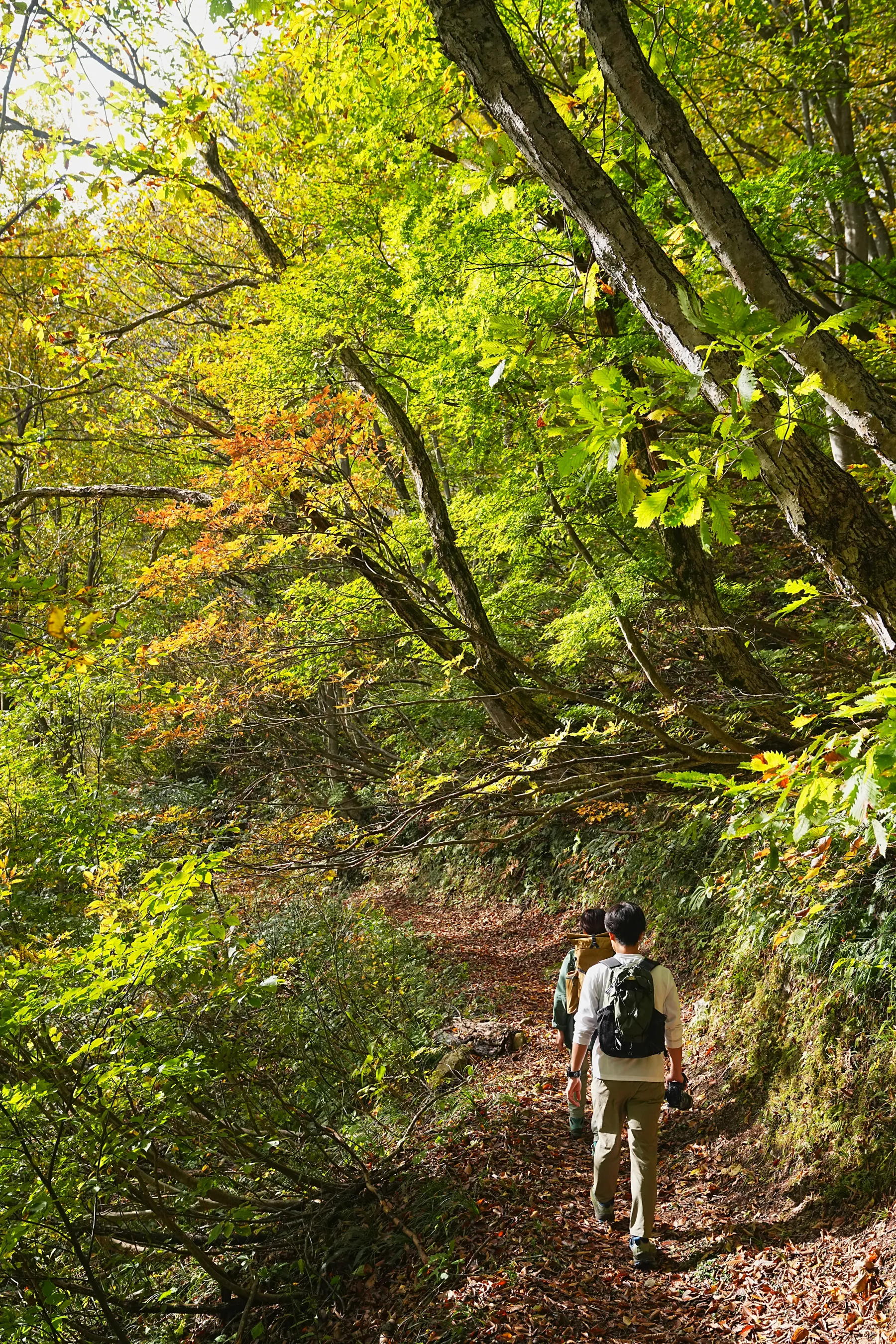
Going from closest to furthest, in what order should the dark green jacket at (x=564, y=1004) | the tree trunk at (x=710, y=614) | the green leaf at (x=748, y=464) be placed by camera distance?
1. the green leaf at (x=748, y=464)
2. the dark green jacket at (x=564, y=1004)
3. the tree trunk at (x=710, y=614)

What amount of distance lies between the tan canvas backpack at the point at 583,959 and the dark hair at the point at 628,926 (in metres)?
0.92

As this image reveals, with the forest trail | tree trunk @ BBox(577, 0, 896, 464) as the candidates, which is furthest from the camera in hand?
tree trunk @ BBox(577, 0, 896, 464)

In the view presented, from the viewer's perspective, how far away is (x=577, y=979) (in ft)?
16.7

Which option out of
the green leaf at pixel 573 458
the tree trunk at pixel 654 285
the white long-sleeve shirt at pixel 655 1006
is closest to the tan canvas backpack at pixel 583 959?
the white long-sleeve shirt at pixel 655 1006

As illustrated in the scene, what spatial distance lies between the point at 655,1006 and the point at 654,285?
3.37 m

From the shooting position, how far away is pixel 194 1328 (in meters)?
4.56

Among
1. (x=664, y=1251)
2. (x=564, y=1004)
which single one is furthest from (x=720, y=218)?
(x=664, y=1251)

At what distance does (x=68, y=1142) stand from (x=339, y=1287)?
1774 mm

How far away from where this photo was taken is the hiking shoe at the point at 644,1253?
→ 3.86 metres

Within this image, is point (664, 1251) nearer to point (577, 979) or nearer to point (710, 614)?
point (577, 979)

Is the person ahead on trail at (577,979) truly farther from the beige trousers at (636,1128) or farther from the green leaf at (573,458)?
the green leaf at (573,458)

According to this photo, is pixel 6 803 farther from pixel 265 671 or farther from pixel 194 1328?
pixel 194 1328

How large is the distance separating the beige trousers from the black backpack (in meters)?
0.19

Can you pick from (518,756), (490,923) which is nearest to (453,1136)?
(518,756)
